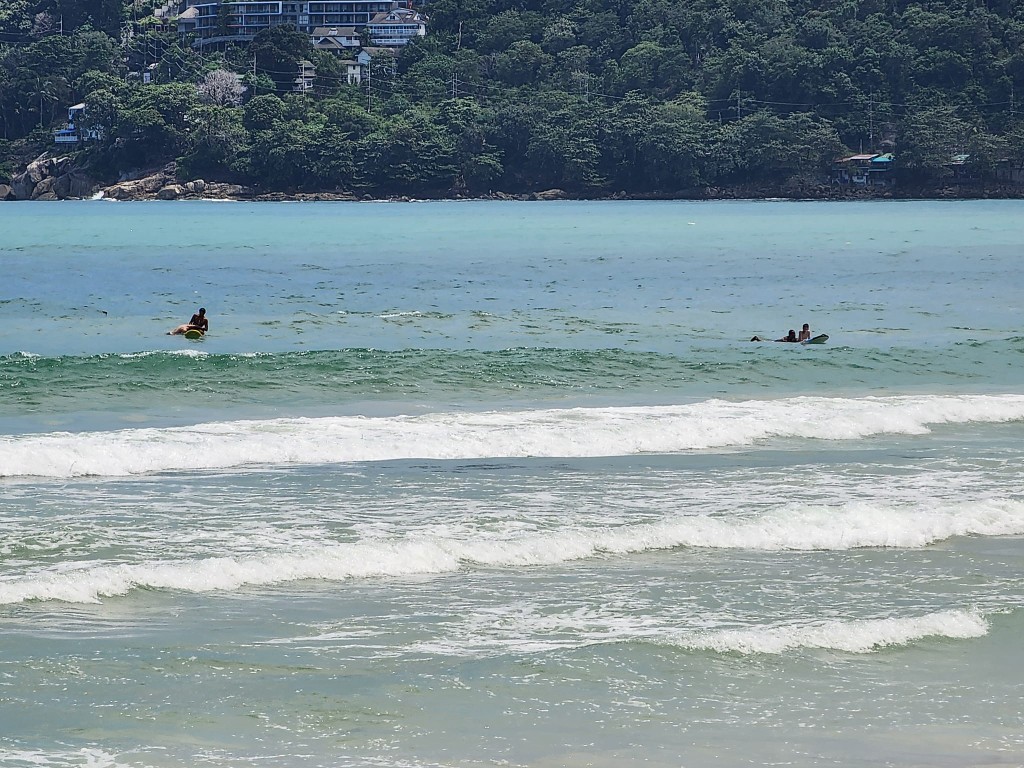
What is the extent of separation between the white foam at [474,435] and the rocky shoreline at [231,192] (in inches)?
5685

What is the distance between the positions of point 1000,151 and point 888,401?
143370 mm

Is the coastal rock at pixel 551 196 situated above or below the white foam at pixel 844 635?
above

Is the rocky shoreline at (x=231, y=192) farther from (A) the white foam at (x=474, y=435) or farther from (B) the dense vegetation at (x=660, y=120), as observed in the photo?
(A) the white foam at (x=474, y=435)

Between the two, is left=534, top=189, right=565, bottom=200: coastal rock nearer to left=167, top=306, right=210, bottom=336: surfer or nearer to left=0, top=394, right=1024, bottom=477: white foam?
left=167, top=306, right=210, bottom=336: surfer

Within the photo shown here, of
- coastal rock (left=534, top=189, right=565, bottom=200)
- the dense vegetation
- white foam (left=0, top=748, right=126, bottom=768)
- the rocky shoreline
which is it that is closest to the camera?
white foam (left=0, top=748, right=126, bottom=768)

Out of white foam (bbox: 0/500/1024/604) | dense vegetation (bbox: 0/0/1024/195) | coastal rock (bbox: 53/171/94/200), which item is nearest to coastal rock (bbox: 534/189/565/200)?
dense vegetation (bbox: 0/0/1024/195)

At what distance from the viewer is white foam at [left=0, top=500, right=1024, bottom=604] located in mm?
10047

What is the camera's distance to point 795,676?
8406mm

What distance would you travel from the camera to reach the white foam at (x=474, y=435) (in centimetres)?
1482

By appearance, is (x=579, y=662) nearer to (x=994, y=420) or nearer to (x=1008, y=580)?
(x=1008, y=580)

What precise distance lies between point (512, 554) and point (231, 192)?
168 metres

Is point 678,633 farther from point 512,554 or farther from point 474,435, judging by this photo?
point 474,435

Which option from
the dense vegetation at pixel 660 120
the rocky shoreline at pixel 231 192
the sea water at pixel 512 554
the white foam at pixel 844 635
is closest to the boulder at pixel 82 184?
the rocky shoreline at pixel 231 192

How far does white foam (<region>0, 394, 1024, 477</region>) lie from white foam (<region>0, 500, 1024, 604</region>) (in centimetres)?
412
